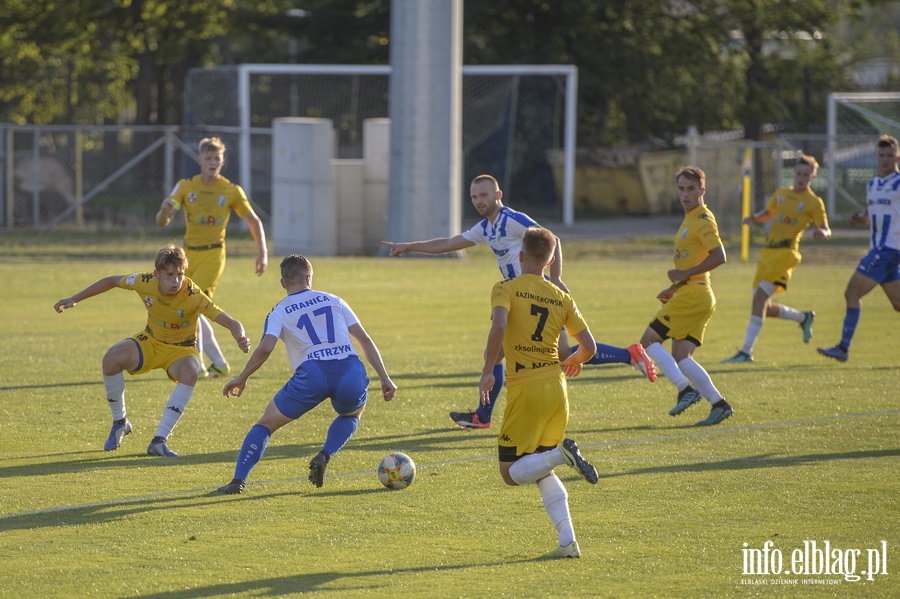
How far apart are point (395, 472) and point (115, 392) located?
228cm

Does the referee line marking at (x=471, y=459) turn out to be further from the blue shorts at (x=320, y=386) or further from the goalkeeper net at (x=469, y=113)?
the goalkeeper net at (x=469, y=113)

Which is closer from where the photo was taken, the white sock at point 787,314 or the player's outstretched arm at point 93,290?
the player's outstretched arm at point 93,290

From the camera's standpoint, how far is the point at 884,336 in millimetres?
14906

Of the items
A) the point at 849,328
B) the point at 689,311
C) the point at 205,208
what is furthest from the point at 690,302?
the point at 205,208

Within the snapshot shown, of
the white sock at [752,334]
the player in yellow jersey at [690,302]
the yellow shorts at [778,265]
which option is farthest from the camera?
the yellow shorts at [778,265]

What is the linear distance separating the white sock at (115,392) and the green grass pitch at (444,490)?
28cm

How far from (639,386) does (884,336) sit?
5.00 meters

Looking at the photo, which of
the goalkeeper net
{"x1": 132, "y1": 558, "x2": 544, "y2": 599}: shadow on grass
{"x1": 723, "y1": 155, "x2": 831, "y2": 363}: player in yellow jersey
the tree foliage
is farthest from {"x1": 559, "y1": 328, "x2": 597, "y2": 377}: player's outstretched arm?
the tree foliage

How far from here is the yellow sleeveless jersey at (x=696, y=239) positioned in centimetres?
946

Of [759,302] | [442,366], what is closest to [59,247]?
[442,366]

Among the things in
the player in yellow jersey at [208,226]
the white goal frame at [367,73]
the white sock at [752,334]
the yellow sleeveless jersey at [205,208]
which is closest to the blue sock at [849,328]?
the white sock at [752,334]

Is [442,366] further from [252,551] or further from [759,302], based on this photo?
[252,551]

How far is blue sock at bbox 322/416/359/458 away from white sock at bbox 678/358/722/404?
323 centimetres

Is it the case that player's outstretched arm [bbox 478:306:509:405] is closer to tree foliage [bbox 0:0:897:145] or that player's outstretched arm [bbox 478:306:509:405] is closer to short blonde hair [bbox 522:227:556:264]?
short blonde hair [bbox 522:227:556:264]
